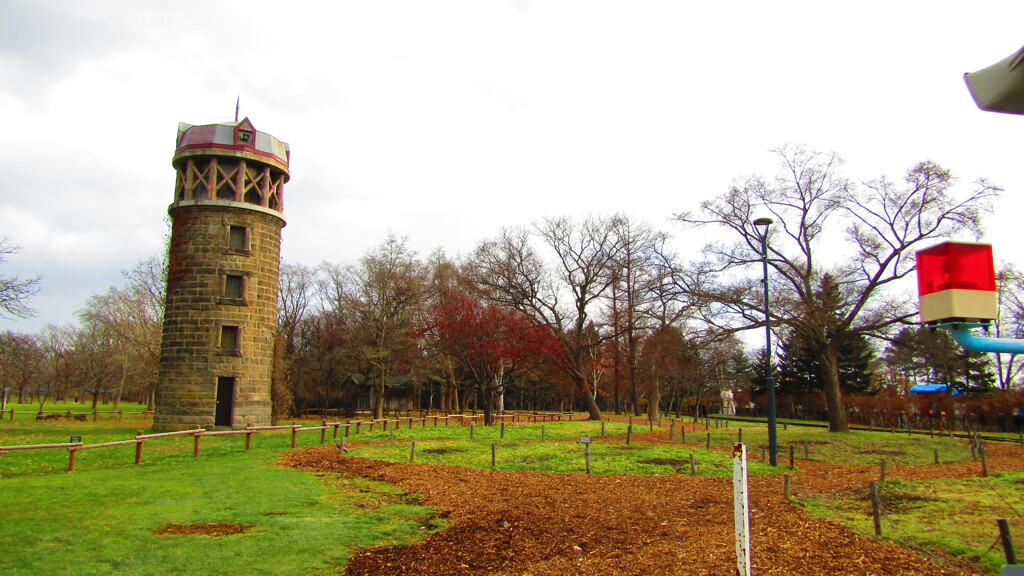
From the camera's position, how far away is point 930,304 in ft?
9.20

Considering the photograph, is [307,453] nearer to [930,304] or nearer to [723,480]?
[723,480]

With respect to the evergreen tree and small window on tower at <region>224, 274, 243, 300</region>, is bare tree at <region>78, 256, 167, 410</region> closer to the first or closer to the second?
small window on tower at <region>224, 274, 243, 300</region>

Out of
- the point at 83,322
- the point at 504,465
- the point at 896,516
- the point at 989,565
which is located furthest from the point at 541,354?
the point at 83,322

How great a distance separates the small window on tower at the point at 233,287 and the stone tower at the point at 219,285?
47 millimetres

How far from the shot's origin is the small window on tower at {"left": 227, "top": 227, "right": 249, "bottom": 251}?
30.5 meters

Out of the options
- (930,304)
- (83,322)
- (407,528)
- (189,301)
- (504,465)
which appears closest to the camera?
(930,304)

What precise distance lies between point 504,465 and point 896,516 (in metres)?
9.68

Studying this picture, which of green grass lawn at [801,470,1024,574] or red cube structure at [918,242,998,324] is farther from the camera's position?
green grass lawn at [801,470,1024,574]

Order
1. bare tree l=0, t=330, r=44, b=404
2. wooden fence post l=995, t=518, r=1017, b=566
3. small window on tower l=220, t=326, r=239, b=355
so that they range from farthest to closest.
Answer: bare tree l=0, t=330, r=44, b=404, small window on tower l=220, t=326, r=239, b=355, wooden fence post l=995, t=518, r=1017, b=566

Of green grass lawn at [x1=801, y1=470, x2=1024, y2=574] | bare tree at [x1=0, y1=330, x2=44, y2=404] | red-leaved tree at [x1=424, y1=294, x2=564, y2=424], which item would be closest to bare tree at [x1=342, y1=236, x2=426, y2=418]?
red-leaved tree at [x1=424, y1=294, x2=564, y2=424]

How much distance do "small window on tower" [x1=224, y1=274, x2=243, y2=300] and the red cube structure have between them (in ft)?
102

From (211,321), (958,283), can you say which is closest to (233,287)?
(211,321)

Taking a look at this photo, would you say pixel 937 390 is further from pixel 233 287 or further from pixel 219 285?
pixel 219 285

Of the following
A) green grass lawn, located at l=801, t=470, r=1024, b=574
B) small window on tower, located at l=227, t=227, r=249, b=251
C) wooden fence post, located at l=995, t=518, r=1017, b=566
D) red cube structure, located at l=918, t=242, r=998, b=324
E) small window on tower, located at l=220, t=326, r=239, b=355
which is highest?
small window on tower, located at l=227, t=227, r=249, b=251
